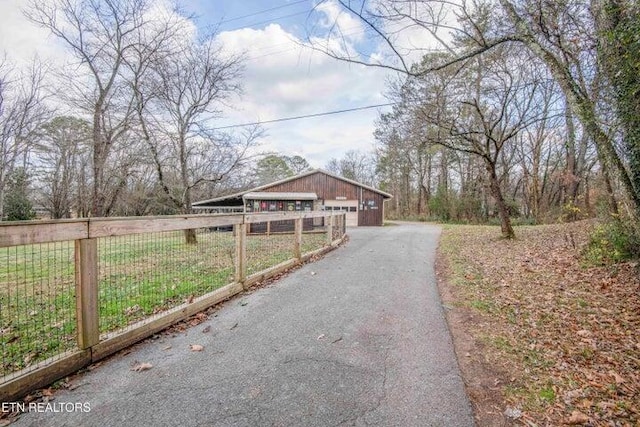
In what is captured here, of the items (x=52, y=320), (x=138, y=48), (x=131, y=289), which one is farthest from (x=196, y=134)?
(x=52, y=320)

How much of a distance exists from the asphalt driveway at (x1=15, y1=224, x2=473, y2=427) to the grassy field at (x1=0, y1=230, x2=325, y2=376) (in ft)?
2.76

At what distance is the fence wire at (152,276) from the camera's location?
3824 millimetres

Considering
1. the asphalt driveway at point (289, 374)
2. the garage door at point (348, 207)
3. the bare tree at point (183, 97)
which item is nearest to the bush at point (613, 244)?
the asphalt driveway at point (289, 374)

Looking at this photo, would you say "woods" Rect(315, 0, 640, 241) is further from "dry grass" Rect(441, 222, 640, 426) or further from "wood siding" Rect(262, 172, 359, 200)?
"wood siding" Rect(262, 172, 359, 200)

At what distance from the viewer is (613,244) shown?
18.6 ft

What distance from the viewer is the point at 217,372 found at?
8.57 feet

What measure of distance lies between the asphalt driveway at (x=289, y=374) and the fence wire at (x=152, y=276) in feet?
2.91

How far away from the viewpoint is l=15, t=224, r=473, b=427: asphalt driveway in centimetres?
207

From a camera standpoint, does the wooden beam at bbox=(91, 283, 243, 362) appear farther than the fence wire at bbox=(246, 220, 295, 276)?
No

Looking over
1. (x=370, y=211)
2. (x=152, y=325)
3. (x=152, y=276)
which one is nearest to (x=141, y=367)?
(x=152, y=325)

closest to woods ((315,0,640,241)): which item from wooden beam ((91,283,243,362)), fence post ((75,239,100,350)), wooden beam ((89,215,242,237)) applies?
wooden beam ((89,215,242,237))

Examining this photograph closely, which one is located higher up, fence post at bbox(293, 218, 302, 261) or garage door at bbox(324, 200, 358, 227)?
garage door at bbox(324, 200, 358, 227)

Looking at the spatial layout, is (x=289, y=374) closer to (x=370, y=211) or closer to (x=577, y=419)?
(x=577, y=419)

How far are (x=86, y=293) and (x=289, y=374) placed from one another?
186cm
